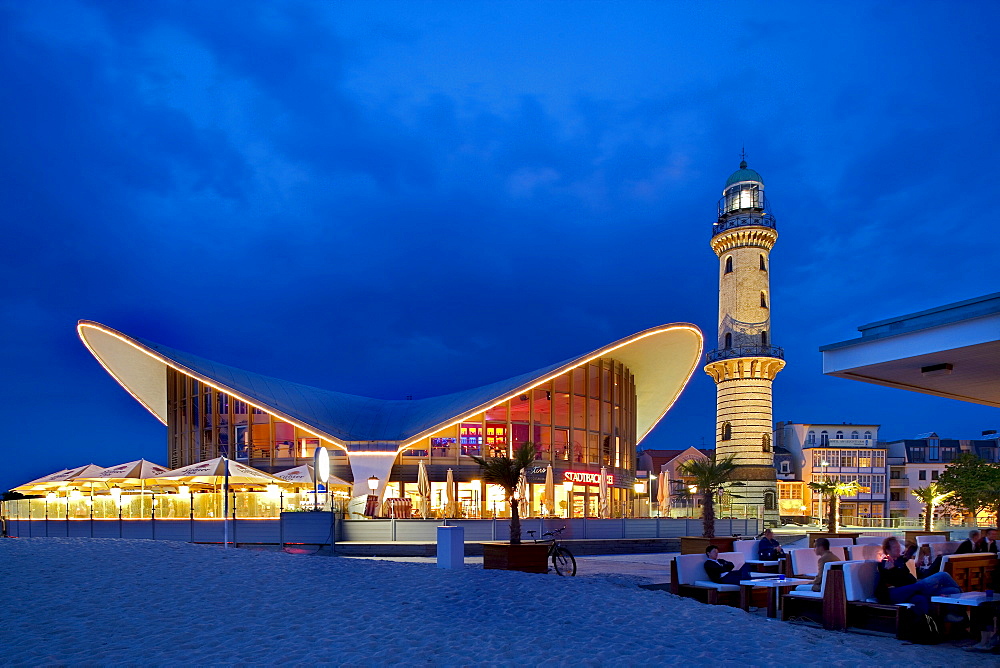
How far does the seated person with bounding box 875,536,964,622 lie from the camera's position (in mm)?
10062

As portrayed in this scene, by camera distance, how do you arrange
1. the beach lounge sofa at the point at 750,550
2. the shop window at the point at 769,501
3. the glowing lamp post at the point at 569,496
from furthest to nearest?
1. the shop window at the point at 769,501
2. the glowing lamp post at the point at 569,496
3. the beach lounge sofa at the point at 750,550

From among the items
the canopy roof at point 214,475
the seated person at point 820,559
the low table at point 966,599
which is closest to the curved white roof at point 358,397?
the canopy roof at point 214,475

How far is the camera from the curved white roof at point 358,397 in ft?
128

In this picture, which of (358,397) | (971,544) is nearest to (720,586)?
(971,544)

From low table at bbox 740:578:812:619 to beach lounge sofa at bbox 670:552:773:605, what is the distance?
26 centimetres

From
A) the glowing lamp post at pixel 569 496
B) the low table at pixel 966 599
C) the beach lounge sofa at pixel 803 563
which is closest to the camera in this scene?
the low table at pixel 966 599

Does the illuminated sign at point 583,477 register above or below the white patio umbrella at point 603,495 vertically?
above

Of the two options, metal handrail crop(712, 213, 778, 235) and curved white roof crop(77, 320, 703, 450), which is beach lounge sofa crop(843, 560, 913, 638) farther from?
metal handrail crop(712, 213, 778, 235)

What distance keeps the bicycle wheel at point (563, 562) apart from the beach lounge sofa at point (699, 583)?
12.7ft

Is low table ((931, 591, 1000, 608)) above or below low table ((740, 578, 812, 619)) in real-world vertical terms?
above

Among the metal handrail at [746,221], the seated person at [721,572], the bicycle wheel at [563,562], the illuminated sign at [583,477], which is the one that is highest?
the metal handrail at [746,221]

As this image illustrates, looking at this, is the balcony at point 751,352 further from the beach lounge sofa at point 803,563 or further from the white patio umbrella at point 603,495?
the beach lounge sofa at point 803,563

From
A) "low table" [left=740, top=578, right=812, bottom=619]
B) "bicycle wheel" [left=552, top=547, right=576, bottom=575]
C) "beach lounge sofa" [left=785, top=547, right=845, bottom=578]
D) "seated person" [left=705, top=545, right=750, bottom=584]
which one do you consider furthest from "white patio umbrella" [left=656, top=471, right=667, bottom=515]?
"low table" [left=740, top=578, right=812, bottom=619]

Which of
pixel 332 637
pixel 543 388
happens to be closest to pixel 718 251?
pixel 543 388
